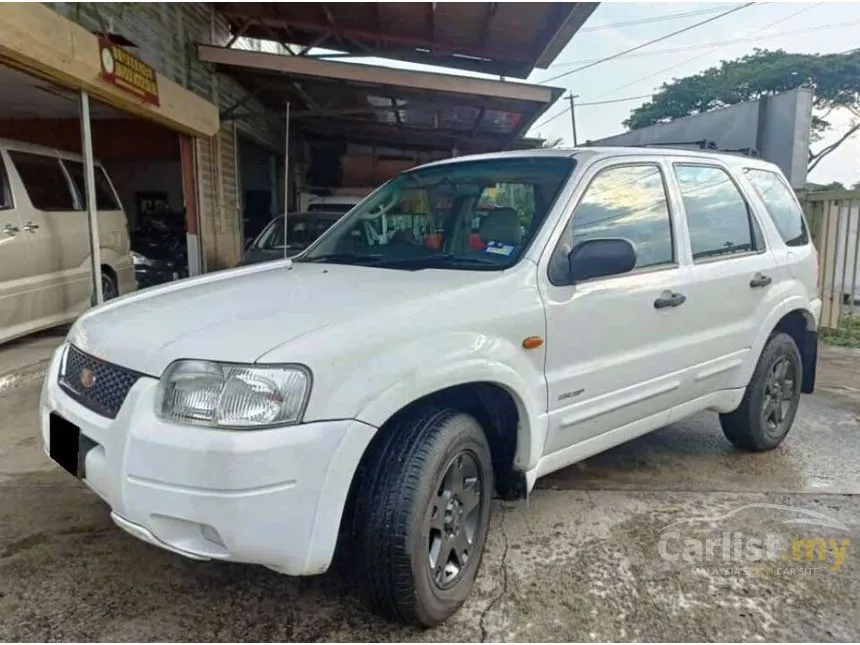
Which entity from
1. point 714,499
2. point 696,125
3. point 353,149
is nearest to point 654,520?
point 714,499

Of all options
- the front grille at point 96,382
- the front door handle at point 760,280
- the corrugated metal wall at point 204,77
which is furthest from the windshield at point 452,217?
the corrugated metal wall at point 204,77

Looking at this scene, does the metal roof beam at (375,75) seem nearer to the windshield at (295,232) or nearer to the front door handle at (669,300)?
the windshield at (295,232)

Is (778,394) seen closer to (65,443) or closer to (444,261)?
(444,261)

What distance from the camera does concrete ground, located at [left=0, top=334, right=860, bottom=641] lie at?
87.8 inches

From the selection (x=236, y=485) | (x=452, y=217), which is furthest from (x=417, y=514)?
(x=452, y=217)

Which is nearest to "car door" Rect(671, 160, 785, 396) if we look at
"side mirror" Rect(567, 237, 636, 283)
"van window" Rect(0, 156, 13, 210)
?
"side mirror" Rect(567, 237, 636, 283)

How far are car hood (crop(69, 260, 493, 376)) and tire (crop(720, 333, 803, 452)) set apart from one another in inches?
90.1

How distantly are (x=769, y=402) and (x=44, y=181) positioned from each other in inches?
256

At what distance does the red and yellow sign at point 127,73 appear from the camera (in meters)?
6.01

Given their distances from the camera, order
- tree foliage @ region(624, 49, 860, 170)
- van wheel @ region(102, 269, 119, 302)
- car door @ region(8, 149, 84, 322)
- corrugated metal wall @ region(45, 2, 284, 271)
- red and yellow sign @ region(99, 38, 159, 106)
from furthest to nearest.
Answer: tree foliage @ region(624, 49, 860, 170), corrugated metal wall @ region(45, 2, 284, 271), van wheel @ region(102, 269, 119, 302), red and yellow sign @ region(99, 38, 159, 106), car door @ region(8, 149, 84, 322)

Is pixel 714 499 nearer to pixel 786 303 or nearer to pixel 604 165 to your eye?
pixel 786 303

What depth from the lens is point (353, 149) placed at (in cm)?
1652

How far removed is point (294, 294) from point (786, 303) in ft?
10.0

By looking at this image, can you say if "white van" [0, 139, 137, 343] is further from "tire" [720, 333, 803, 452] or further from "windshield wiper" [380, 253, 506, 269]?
"tire" [720, 333, 803, 452]
